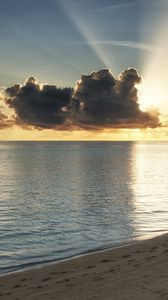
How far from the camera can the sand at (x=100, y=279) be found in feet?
51.1

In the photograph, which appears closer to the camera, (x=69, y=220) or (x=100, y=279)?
(x=100, y=279)

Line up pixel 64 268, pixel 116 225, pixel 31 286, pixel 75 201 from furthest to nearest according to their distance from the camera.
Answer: pixel 75 201 → pixel 116 225 → pixel 64 268 → pixel 31 286

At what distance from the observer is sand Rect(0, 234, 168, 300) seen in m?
15.6

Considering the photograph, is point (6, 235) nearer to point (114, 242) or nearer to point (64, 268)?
point (114, 242)

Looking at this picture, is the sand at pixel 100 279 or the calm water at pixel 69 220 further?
the calm water at pixel 69 220

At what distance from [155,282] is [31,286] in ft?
17.1

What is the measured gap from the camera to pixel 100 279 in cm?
1784

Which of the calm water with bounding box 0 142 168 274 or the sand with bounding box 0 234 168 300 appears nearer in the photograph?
the sand with bounding box 0 234 168 300

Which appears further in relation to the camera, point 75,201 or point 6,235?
point 75,201

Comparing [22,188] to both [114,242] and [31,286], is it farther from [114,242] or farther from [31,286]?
[31,286]

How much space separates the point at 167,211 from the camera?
4412cm

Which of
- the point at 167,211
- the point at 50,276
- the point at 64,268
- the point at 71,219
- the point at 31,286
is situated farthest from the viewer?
the point at 167,211

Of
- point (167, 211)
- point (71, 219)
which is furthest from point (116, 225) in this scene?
point (167, 211)

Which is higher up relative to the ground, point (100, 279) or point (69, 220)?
point (69, 220)
